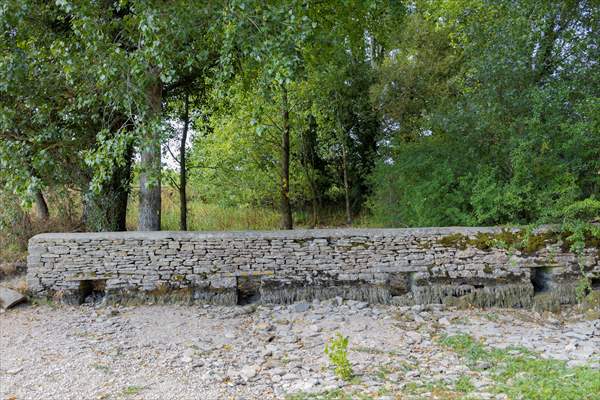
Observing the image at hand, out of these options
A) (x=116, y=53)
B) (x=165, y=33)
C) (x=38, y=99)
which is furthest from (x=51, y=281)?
(x=165, y=33)

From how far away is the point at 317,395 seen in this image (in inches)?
142

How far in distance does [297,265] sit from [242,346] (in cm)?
171

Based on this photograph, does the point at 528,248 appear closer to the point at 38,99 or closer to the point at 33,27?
Result: the point at 38,99

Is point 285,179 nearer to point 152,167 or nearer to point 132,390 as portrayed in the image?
point 152,167

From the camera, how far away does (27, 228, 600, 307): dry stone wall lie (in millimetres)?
6305

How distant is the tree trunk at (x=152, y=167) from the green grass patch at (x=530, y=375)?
12.8 ft

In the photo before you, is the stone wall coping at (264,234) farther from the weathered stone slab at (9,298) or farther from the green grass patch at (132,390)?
the green grass patch at (132,390)

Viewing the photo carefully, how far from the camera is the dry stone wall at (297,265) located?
6.30m


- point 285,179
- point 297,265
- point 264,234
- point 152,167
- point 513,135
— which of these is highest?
point 513,135

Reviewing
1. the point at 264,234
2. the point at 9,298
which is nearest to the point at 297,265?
the point at 264,234

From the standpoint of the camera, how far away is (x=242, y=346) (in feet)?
16.1

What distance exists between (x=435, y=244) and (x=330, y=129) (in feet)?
16.7

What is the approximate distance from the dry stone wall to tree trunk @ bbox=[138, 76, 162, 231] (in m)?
0.95

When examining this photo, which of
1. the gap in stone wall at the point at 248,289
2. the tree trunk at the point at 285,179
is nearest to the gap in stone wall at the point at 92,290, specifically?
the gap in stone wall at the point at 248,289
